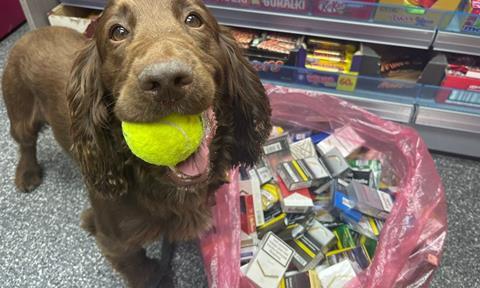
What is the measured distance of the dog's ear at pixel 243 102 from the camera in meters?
0.97

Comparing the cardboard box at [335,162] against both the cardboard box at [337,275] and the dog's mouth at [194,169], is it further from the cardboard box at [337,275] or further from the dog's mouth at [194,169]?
the dog's mouth at [194,169]

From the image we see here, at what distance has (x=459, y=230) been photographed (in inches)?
55.1

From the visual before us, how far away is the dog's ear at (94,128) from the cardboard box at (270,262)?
45cm

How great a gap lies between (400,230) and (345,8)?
0.78m

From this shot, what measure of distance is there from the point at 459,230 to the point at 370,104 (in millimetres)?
548

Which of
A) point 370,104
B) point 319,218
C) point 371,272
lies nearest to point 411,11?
point 370,104

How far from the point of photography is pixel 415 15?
4.52ft

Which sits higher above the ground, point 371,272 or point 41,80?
point 41,80

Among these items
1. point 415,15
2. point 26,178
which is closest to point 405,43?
point 415,15

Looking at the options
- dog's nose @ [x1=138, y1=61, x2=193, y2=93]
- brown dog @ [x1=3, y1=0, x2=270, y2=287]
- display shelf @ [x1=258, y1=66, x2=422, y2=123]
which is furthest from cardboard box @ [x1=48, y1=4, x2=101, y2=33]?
dog's nose @ [x1=138, y1=61, x2=193, y2=93]

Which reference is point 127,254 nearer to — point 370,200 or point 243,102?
point 243,102

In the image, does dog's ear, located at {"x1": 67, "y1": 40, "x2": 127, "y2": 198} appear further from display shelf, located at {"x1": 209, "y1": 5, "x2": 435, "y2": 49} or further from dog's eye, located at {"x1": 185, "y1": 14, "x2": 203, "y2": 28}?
display shelf, located at {"x1": 209, "y1": 5, "x2": 435, "y2": 49}

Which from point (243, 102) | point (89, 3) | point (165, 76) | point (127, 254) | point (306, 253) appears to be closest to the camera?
point (165, 76)

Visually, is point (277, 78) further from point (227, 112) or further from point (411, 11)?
point (227, 112)
